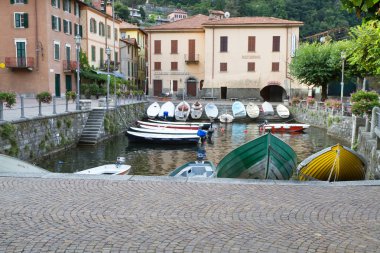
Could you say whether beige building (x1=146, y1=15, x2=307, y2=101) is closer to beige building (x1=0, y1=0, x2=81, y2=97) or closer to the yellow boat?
beige building (x1=0, y1=0, x2=81, y2=97)

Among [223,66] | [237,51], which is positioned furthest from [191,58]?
[237,51]

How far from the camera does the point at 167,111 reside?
3997 cm

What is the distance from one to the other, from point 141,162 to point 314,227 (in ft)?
48.5

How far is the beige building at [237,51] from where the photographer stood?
50.7m

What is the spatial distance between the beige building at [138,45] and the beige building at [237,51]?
34.1 ft

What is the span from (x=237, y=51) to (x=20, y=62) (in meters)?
25.7

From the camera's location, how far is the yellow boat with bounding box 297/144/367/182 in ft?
37.6

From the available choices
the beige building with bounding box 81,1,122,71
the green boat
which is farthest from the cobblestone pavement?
the beige building with bounding box 81,1,122,71

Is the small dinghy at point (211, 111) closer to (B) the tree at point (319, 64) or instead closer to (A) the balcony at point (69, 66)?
(B) the tree at point (319, 64)

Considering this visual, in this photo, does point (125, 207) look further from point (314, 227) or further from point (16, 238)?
point (314, 227)

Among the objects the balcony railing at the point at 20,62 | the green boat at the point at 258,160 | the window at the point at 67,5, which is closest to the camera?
the green boat at the point at 258,160

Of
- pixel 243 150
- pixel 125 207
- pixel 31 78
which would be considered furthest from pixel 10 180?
pixel 31 78

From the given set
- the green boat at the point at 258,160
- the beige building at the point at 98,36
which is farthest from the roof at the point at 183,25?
the green boat at the point at 258,160

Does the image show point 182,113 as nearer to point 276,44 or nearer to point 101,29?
point 101,29
